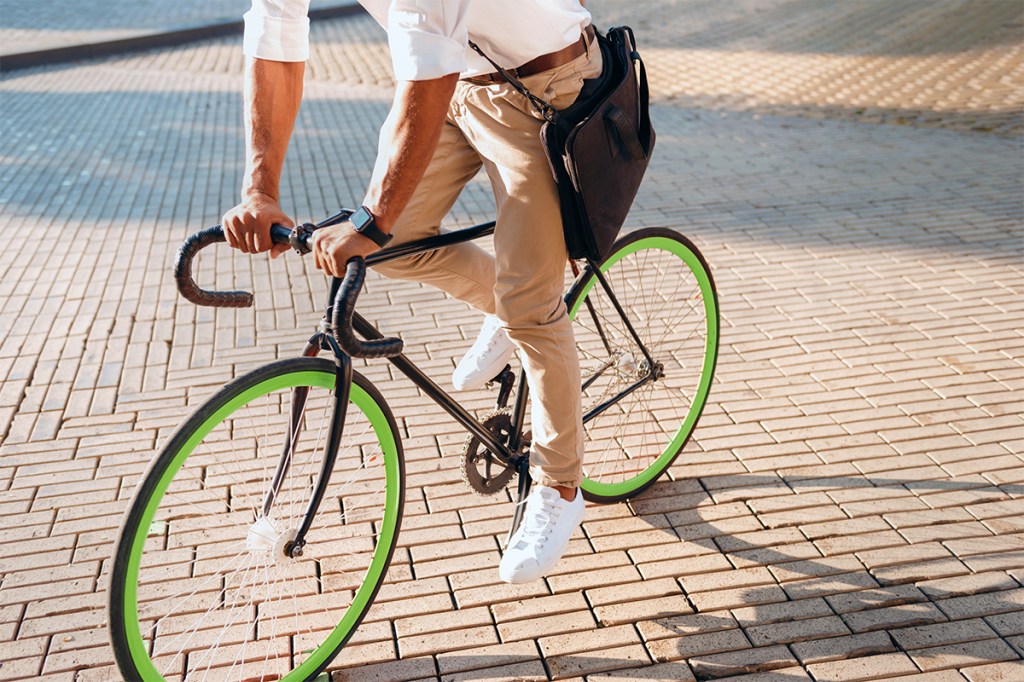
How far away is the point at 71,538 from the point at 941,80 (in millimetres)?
8759

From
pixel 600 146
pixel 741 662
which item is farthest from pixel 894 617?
pixel 600 146

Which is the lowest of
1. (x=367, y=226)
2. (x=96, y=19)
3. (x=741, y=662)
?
(x=96, y=19)

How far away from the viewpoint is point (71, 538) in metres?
3.20

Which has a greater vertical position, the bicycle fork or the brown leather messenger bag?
the brown leather messenger bag

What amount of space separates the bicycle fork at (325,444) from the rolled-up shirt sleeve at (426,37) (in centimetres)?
63

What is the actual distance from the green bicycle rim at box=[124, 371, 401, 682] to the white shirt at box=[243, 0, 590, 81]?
28.5 inches

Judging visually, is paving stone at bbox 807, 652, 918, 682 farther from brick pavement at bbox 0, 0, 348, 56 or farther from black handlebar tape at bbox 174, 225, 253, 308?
brick pavement at bbox 0, 0, 348, 56

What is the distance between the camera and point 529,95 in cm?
250

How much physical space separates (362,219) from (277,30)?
0.59 m

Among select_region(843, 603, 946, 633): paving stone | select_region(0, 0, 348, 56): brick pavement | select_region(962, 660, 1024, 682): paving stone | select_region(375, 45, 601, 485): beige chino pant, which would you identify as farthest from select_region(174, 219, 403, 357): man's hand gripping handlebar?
select_region(0, 0, 348, 56): brick pavement

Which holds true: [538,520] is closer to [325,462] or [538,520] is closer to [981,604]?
[325,462]

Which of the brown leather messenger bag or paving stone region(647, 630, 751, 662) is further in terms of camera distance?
paving stone region(647, 630, 751, 662)

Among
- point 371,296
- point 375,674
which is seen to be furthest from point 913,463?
point 371,296

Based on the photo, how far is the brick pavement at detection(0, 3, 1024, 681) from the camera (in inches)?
107
